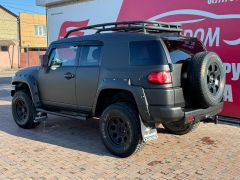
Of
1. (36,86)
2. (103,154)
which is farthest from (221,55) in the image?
(36,86)

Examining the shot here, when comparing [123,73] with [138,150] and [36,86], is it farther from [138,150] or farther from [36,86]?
[36,86]

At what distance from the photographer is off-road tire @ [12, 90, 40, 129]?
7.30 metres

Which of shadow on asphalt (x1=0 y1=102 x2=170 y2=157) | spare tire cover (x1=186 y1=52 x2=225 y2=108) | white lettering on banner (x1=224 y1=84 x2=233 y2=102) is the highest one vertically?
spare tire cover (x1=186 y1=52 x2=225 y2=108)

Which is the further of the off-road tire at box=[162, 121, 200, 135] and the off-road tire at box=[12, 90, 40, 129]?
the off-road tire at box=[12, 90, 40, 129]

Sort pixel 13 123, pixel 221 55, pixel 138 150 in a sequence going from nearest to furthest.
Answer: pixel 138 150 < pixel 221 55 < pixel 13 123

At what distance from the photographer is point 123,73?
5.36 meters

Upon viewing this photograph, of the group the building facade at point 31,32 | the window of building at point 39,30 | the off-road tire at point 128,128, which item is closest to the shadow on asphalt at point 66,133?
the off-road tire at point 128,128

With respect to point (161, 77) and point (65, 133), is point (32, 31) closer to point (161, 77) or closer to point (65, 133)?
point (65, 133)

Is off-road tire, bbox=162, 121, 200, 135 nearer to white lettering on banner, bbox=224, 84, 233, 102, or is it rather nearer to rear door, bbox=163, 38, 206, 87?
Answer: white lettering on banner, bbox=224, 84, 233, 102

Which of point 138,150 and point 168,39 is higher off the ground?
point 168,39

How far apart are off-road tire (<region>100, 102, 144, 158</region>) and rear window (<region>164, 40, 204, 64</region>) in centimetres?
104

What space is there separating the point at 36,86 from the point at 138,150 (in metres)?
2.84

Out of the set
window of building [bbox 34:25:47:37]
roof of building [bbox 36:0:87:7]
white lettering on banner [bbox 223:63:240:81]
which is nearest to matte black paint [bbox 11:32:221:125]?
white lettering on banner [bbox 223:63:240:81]

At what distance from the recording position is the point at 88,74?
19.6ft
